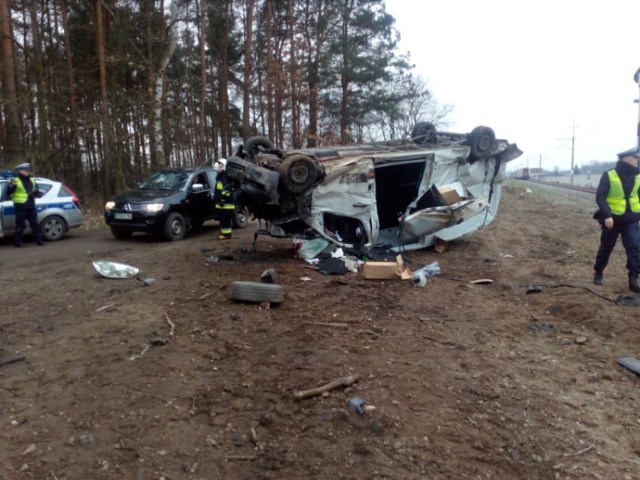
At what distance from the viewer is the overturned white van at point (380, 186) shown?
290 inches

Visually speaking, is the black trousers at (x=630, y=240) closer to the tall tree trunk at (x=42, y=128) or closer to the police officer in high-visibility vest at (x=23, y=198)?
the police officer in high-visibility vest at (x=23, y=198)

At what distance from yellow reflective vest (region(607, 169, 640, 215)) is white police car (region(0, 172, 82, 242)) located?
1031 centimetres

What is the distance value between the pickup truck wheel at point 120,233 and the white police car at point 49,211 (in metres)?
1.07

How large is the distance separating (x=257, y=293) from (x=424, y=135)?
601 centimetres

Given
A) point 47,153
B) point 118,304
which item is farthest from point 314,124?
point 118,304

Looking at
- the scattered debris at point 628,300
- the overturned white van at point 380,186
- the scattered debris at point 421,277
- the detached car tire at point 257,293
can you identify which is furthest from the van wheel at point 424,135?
the detached car tire at point 257,293

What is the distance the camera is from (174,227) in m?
10.6

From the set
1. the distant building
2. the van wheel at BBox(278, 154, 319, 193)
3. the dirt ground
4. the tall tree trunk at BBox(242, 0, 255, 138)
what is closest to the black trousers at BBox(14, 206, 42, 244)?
the dirt ground

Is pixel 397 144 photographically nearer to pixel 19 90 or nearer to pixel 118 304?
pixel 118 304

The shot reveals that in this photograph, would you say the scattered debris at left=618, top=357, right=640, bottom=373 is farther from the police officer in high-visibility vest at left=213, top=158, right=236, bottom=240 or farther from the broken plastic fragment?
the police officer in high-visibility vest at left=213, top=158, right=236, bottom=240

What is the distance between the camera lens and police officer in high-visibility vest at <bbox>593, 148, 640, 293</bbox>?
612 centimetres

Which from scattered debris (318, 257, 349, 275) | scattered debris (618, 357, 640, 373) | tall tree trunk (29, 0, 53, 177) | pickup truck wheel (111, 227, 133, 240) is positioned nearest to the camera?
scattered debris (618, 357, 640, 373)

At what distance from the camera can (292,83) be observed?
24078mm

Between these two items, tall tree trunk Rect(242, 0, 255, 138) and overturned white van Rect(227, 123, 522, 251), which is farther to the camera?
tall tree trunk Rect(242, 0, 255, 138)
